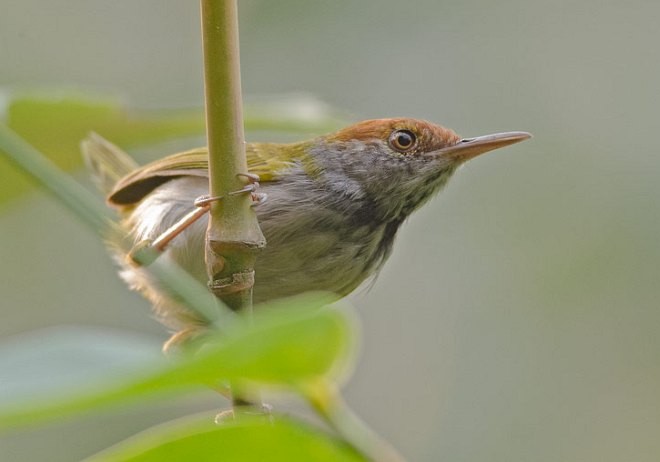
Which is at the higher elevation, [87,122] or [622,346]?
[87,122]

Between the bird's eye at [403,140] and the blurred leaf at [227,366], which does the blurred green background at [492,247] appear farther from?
the blurred leaf at [227,366]

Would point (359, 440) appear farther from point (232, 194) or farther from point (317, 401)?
point (232, 194)

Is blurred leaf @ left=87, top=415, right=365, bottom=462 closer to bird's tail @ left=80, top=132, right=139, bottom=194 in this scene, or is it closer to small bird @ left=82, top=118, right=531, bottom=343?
small bird @ left=82, top=118, right=531, bottom=343

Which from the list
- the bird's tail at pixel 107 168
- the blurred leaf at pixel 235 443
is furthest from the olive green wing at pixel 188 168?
the blurred leaf at pixel 235 443

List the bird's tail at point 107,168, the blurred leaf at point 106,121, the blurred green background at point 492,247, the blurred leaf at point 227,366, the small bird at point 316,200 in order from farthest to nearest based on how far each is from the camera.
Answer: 1. the blurred green background at point 492,247
2. the bird's tail at point 107,168
3. the small bird at point 316,200
4. the blurred leaf at point 106,121
5. the blurred leaf at point 227,366

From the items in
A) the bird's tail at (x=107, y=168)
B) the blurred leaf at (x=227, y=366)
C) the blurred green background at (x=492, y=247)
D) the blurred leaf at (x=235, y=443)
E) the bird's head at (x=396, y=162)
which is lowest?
the blurred green background at (x=492, y=247)

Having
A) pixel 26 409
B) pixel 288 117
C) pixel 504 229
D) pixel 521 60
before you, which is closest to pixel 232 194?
pixel 288 117
